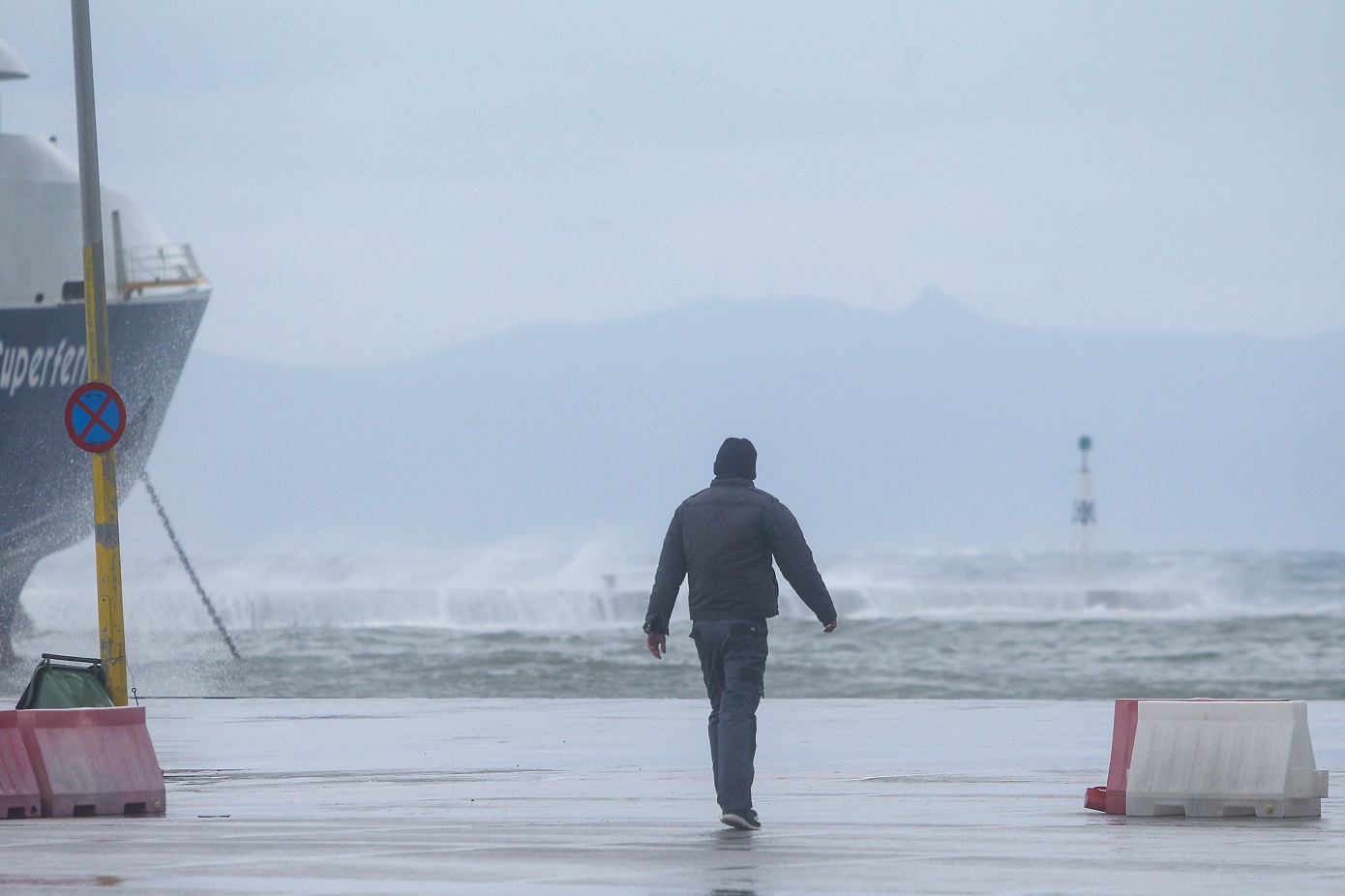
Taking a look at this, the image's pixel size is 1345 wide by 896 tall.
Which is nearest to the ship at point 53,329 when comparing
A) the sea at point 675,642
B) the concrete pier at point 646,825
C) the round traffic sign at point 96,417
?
the sea at point 675,642

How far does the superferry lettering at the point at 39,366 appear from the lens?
38.8m

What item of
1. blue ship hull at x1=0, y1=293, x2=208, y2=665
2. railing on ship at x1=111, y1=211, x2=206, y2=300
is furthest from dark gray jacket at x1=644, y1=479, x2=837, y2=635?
railing on ship at x1=111, y1=211, x2=206, y2=300

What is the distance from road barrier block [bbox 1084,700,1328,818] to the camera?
986cm

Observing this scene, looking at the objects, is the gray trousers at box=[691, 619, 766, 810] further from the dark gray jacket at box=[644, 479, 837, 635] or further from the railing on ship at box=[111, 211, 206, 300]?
the railing on ship at box=[111, 211, 206, 300]

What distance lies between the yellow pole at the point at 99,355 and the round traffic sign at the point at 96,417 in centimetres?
32

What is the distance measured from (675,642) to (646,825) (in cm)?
4205

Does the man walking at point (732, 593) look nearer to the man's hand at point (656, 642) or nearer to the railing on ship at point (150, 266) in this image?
the man's hand at point (656, 642)

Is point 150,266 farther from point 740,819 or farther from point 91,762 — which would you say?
point 740,819

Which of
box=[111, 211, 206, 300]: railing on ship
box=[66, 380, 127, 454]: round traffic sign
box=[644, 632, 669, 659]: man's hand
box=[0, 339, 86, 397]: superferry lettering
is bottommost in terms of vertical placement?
box=[644, 632, 669, 659]: man's hand

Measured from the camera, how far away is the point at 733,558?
983cm

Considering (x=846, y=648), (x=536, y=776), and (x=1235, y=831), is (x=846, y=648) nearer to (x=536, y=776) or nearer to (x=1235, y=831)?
(x=536, y=776)

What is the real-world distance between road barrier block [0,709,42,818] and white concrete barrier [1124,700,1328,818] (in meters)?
5.70

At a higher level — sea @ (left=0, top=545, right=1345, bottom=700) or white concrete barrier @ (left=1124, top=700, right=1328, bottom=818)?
white concrete barrier @ (left=1124, top=700, right=1328, bottom=818)

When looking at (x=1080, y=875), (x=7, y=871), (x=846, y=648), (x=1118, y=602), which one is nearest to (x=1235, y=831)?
(x=1080, y=875)
